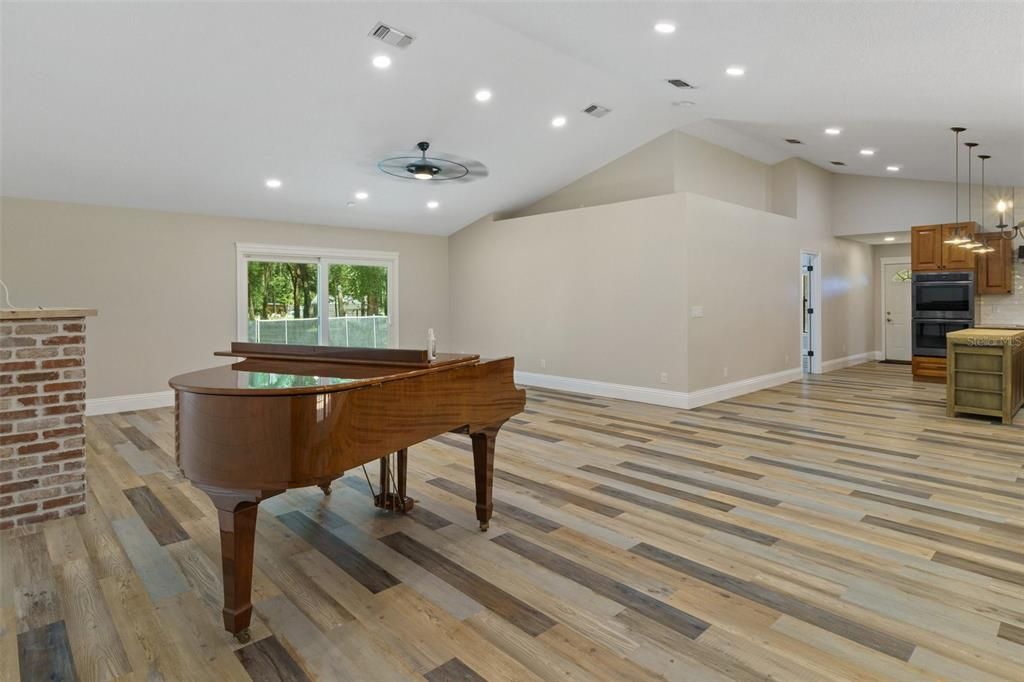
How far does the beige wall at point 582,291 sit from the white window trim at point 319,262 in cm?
114

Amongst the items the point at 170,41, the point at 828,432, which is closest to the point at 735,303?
the point at 828,432

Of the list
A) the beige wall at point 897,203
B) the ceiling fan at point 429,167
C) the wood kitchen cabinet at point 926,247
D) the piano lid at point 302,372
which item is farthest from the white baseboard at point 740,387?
the piano lid at point 302,372

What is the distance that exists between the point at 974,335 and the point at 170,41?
7.62 meters

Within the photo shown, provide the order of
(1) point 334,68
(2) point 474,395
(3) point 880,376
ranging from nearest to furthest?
(2) point 474,395, (1) point 334,68, (3) point 880,376

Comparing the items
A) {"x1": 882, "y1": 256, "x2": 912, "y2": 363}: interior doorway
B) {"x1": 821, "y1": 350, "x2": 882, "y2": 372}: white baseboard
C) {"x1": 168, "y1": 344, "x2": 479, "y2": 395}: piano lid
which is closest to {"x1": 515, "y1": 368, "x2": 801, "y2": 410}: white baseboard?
{"x1": 821, "y1": 350, "x2": 882, "y2": 372}: white baseboard

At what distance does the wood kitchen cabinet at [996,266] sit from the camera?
8.03 m

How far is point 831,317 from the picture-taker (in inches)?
376

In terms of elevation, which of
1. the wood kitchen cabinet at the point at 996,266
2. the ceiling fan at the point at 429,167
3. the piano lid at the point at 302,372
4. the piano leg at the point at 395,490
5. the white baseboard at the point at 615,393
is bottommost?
the piano leg at the point at 395,490

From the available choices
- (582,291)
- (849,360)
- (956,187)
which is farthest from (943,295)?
(582,291)

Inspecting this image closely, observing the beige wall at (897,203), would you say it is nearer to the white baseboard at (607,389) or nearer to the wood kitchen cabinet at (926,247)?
the wood kitchen cabinet at (926,247)

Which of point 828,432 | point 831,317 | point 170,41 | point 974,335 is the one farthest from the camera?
point 831,317

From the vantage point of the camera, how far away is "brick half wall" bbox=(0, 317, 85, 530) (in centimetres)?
307

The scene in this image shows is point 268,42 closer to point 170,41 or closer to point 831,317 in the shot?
point 170,41

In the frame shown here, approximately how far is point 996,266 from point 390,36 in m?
9.11
